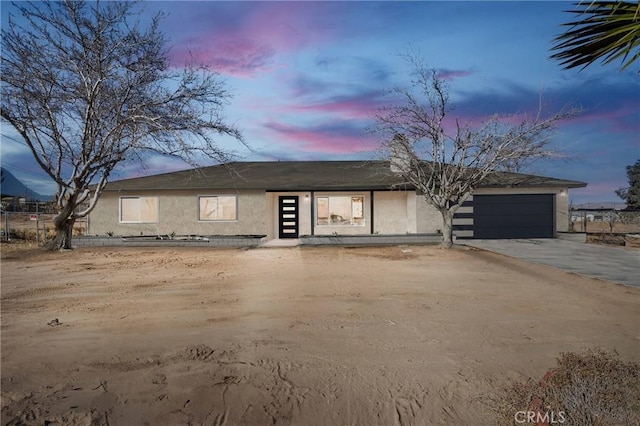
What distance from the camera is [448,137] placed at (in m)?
12.9

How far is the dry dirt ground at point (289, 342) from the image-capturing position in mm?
2834

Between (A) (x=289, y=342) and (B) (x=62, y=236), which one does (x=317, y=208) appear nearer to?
(B) (x=62, y=236)

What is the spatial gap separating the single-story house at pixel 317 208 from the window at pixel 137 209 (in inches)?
1.8

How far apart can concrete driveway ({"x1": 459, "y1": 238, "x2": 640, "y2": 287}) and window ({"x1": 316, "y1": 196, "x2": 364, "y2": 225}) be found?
17.8 ft

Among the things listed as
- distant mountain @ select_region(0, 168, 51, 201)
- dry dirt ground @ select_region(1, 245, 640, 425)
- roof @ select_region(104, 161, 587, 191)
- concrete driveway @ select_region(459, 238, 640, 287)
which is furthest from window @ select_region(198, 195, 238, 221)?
concrete driveway @ select_region(459, 238, 640, 287)

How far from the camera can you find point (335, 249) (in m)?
13.1

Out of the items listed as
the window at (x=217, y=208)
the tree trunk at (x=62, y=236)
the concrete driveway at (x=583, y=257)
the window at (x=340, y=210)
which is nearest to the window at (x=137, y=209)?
the window at (x=217, y=208)

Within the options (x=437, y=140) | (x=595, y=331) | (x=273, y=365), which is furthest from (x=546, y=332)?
(x=437, y=140)

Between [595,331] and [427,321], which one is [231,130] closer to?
[427,321]

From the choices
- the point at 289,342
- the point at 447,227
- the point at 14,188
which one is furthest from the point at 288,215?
the point at 14,188

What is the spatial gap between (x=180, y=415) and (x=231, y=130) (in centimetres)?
1018

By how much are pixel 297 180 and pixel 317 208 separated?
5.49 feet

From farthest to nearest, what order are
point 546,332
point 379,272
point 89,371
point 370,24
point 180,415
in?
1. point 370,24
2. point 379,272
3. point 546,332
4. point 89,371
5. point 180,415

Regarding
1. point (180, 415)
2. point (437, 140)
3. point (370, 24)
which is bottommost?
point (180, 415)
